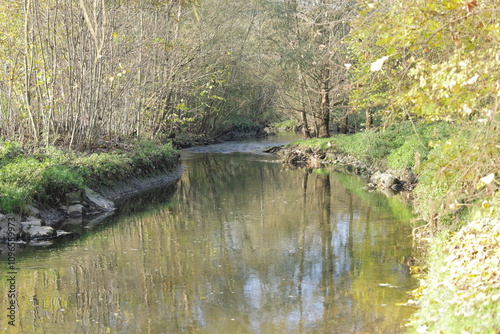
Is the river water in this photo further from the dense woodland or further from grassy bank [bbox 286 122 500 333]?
the dense woodland

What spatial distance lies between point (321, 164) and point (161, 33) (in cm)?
940

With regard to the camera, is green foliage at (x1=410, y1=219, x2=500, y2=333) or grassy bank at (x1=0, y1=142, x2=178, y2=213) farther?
grassy bank at (x1=0, y1=142, x2=178, y2=213)

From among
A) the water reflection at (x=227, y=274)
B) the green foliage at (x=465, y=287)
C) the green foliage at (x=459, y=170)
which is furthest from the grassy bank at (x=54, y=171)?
the green foliage at (x=465, y=287)

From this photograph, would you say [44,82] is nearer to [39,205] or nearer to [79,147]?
[79,147]

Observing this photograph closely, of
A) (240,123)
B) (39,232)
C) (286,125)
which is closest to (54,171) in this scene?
(39,232)

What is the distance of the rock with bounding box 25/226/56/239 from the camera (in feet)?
33.0

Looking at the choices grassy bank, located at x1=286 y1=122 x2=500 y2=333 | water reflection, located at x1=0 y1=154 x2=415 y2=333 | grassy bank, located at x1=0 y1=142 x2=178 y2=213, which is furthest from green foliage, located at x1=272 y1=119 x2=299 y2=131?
grassy bank, located at x1=286 y1=122 x2=500 y2=333

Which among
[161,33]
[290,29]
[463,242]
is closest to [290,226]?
[463,242]

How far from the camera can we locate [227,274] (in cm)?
800

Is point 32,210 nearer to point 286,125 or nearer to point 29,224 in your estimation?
point 29,224

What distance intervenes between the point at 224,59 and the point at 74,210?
1604 cm

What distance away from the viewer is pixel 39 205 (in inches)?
447

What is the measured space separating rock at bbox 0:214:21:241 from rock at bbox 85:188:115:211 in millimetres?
2974

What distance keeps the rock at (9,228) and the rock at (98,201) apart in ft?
9.76
